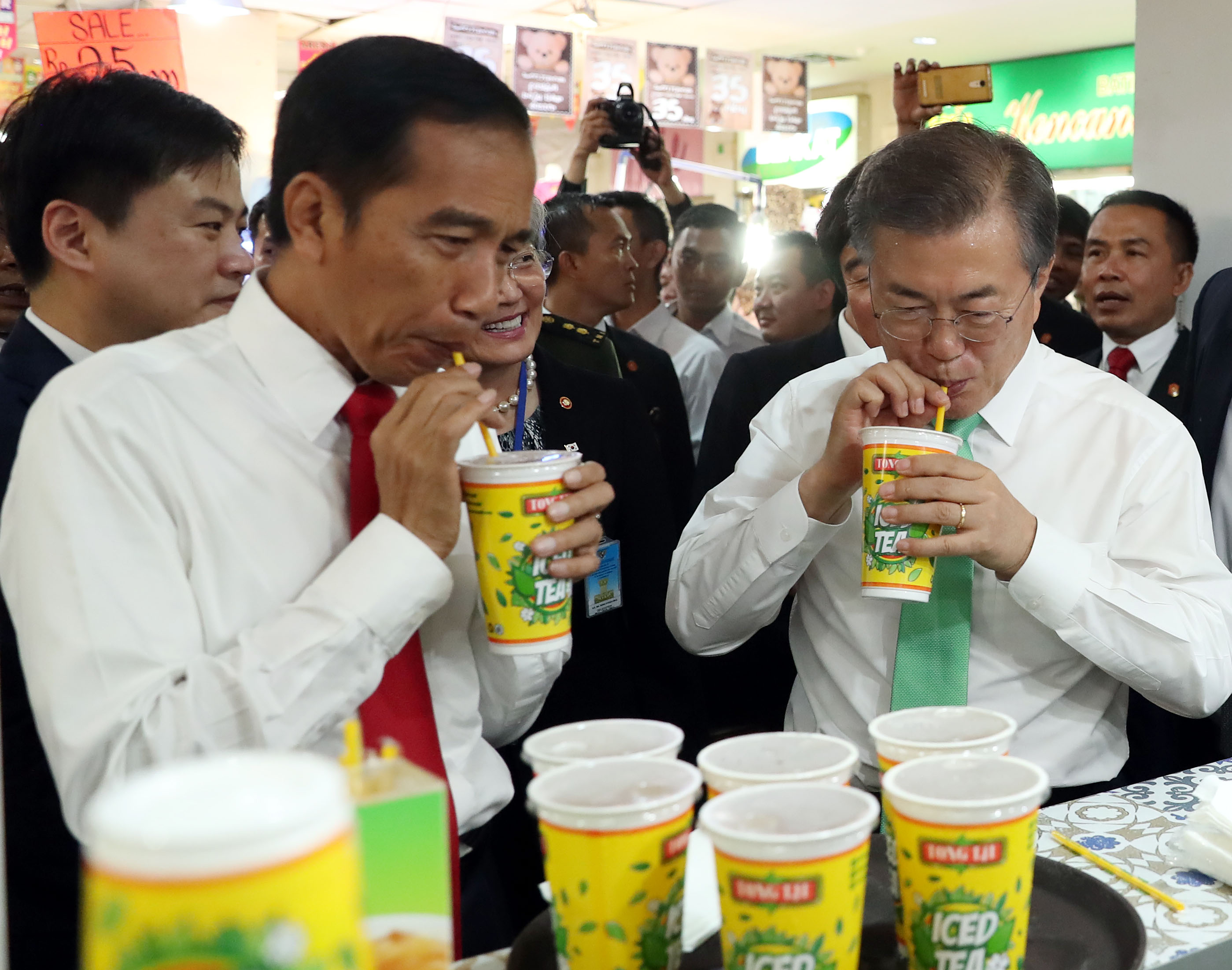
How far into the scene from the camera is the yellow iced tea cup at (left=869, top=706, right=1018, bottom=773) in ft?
3.53

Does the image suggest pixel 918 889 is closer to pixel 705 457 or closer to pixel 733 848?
pixel 733 848

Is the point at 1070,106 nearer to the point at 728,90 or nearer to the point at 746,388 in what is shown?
the point at 728,90

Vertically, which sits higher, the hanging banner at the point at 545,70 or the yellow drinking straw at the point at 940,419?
the hanging banner at the point at 545,70

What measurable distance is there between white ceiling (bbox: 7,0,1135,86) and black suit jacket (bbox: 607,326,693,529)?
5665 mm

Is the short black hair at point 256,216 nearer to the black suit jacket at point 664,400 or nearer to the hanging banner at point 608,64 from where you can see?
the black suit jacket at point 664,400

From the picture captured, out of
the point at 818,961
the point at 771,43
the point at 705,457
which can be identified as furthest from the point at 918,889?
the point at 771,43

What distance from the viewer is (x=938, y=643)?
1.77 meters

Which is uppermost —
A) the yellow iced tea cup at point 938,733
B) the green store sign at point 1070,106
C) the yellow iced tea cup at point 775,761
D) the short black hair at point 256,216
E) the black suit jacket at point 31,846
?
the green store sign at point 1070,106

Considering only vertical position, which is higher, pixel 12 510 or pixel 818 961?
pixel 12 510

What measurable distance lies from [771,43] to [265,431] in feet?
34.0

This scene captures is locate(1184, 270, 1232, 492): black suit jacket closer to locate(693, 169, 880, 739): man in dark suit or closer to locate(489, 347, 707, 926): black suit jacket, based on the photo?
locate(693, 169, 880, 739): man in dark suit

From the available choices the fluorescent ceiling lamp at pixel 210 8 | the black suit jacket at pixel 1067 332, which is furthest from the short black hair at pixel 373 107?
the fluorescent ceiling lamp at pixel 210 8

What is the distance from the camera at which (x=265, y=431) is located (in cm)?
134

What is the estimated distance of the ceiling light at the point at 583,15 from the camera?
8.15 m
